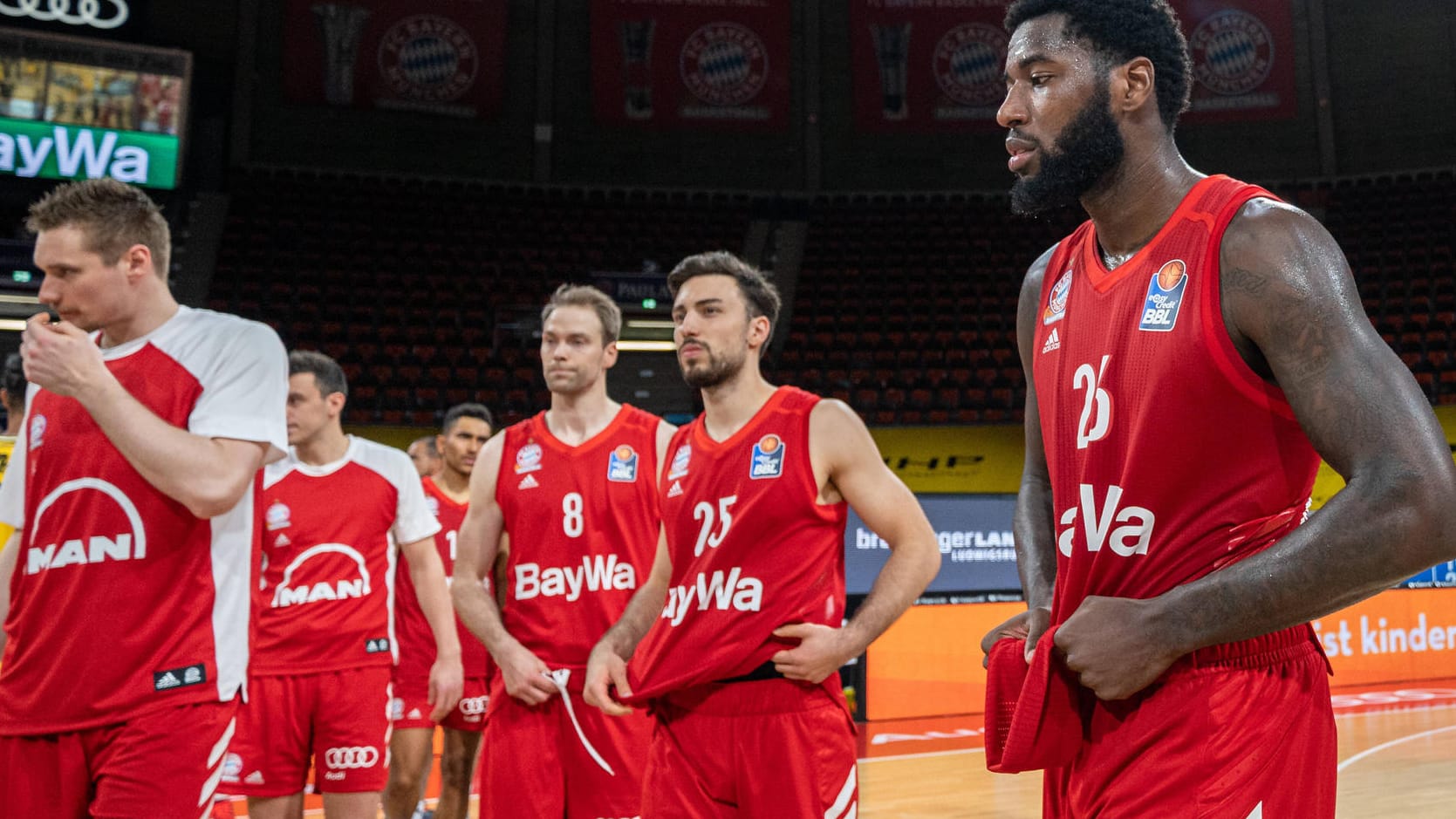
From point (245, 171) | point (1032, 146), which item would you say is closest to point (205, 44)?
point (245, 171)

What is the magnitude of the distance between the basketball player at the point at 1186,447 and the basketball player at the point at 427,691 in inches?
149

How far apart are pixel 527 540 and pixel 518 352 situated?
1421 centimetres

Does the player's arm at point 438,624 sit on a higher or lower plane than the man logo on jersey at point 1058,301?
lower

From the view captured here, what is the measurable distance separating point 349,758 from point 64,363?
2.91 m

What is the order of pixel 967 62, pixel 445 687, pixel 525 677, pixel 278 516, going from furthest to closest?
1. pixel 967 62
2. pixel 278 516
3. pixel 445 687
4. pixel 525 677

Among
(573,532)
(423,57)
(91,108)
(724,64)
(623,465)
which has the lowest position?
(573,532)

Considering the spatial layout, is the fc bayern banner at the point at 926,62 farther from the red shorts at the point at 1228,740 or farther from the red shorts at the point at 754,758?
the red shorts at the point at 1228,740

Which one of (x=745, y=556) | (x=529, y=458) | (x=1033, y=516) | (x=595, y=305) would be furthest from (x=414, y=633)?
(x=1033, y=516)

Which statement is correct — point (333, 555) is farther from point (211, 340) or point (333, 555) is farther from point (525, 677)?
point (211, 340)

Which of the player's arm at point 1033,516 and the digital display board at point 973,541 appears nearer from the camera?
the player's arm at point 1033,516

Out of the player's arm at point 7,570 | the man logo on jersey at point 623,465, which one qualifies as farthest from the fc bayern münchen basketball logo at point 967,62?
the player's arm at point 7,570

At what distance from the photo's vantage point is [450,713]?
527 cm

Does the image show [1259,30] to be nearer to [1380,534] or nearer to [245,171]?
[245,171]

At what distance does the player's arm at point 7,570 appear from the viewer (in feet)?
9.64
